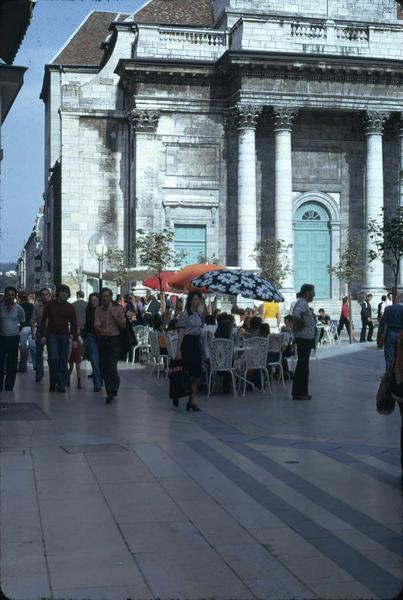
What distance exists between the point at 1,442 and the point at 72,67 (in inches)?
1783

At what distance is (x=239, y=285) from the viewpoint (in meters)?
18.4

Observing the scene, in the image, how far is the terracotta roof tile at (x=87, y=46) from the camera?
57.2 metres

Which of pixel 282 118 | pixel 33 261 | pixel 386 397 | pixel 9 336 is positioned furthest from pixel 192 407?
pixel 33 261

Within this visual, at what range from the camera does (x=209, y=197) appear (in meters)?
42.1

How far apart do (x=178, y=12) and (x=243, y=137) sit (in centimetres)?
1168

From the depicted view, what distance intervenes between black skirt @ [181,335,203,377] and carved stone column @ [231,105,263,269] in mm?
25706

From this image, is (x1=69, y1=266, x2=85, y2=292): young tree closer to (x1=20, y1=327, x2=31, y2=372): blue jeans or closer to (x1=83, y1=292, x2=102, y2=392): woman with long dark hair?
(x1=20, y1=327, x2=31, y2=372): blue jeans

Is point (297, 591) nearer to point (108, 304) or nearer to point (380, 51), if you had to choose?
point (108, 304)

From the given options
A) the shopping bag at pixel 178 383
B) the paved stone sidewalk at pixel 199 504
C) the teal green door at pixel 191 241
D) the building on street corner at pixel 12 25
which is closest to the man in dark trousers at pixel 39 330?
the shopping bag at pixel 178 383

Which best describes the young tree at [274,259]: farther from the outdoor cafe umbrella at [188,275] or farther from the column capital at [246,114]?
the outdoor cafe umbrella at [188,275]

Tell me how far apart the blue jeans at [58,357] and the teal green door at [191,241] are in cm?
2484

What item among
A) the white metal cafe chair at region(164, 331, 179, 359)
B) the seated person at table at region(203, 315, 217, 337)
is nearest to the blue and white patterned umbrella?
the seated person at table at region(203, 315, 217, 337)

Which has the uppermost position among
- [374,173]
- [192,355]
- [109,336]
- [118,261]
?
[374,173]

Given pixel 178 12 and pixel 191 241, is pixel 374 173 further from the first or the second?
pixel 178 12
